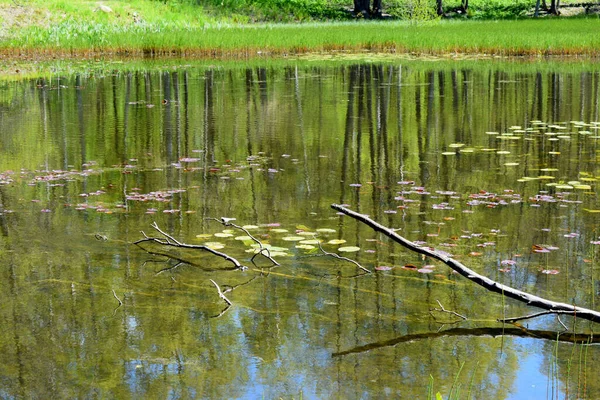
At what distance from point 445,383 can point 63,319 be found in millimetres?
1905

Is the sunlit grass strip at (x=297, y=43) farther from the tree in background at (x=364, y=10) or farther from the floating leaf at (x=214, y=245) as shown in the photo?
the floating leaf at (x=214, y=245)

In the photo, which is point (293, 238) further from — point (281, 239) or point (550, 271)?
point (550, 271)

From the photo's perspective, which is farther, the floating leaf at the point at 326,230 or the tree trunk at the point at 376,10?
the tree trunk at the point at 376,10

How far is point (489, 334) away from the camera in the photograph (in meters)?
4.01

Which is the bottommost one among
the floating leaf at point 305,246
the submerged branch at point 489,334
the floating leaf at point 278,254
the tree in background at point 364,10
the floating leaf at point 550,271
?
the submerged branch at point 489,334

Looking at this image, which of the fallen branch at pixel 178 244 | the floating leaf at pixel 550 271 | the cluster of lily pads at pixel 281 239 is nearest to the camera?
the floating leaf at pixel 550 271

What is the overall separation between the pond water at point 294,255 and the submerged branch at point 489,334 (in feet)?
0.04

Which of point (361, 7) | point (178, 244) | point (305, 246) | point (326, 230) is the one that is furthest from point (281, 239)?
point (361, 7)

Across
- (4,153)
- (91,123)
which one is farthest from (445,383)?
(91,123)

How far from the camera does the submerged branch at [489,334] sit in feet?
12.7

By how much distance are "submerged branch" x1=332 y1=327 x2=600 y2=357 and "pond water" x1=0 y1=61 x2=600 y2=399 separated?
1 centimetres

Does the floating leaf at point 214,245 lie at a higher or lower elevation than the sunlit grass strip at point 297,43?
lower

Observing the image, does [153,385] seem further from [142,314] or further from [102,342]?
[142,314]

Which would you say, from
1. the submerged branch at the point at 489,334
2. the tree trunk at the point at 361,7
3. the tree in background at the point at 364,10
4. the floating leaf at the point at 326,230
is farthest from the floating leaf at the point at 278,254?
the tree trunk at the point at 361,7
